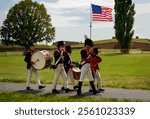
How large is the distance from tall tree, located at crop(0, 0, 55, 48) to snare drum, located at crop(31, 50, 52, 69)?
59.8 metres

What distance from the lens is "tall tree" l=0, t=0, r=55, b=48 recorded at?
76.2m

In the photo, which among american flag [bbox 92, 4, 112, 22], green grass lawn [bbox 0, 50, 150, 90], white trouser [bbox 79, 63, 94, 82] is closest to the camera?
white trouser [bbox 79, 63, 94, 82]

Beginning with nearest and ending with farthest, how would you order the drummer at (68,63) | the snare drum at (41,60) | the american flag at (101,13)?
the drummer at (68,63)
the snare drum at (41,60)
the american flag at (101,13)

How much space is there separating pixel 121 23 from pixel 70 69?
53.7 meters

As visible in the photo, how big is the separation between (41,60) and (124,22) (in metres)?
54.6

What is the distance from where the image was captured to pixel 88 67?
14.1 metres

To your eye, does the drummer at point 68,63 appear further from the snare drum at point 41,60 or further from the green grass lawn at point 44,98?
the green grass lawn at point 44,98

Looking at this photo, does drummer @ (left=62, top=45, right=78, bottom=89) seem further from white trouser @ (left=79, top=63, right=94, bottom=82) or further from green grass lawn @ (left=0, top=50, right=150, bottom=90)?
green grass lawn @ (left=0, top=50, right=150, bottom=90)

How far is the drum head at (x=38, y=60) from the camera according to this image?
51.3 feet

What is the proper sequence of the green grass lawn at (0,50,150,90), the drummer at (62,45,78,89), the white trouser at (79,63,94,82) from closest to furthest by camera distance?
the white trouser at (79,63,94,82)
the drummer at (62,45,78,89)
the green grass lawn at (0,50,150,90)

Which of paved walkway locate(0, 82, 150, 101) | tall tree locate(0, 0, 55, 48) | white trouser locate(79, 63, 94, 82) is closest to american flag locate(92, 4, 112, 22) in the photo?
paved walkway locate(0, 82, 150, 101)

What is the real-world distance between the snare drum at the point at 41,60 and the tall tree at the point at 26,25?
5979cm

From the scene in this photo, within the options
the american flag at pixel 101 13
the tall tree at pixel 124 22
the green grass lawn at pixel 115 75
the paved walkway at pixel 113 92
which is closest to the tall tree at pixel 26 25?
the tall tree at pixel 124 22

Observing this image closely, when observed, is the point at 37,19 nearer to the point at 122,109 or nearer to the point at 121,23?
the point at 121,23
